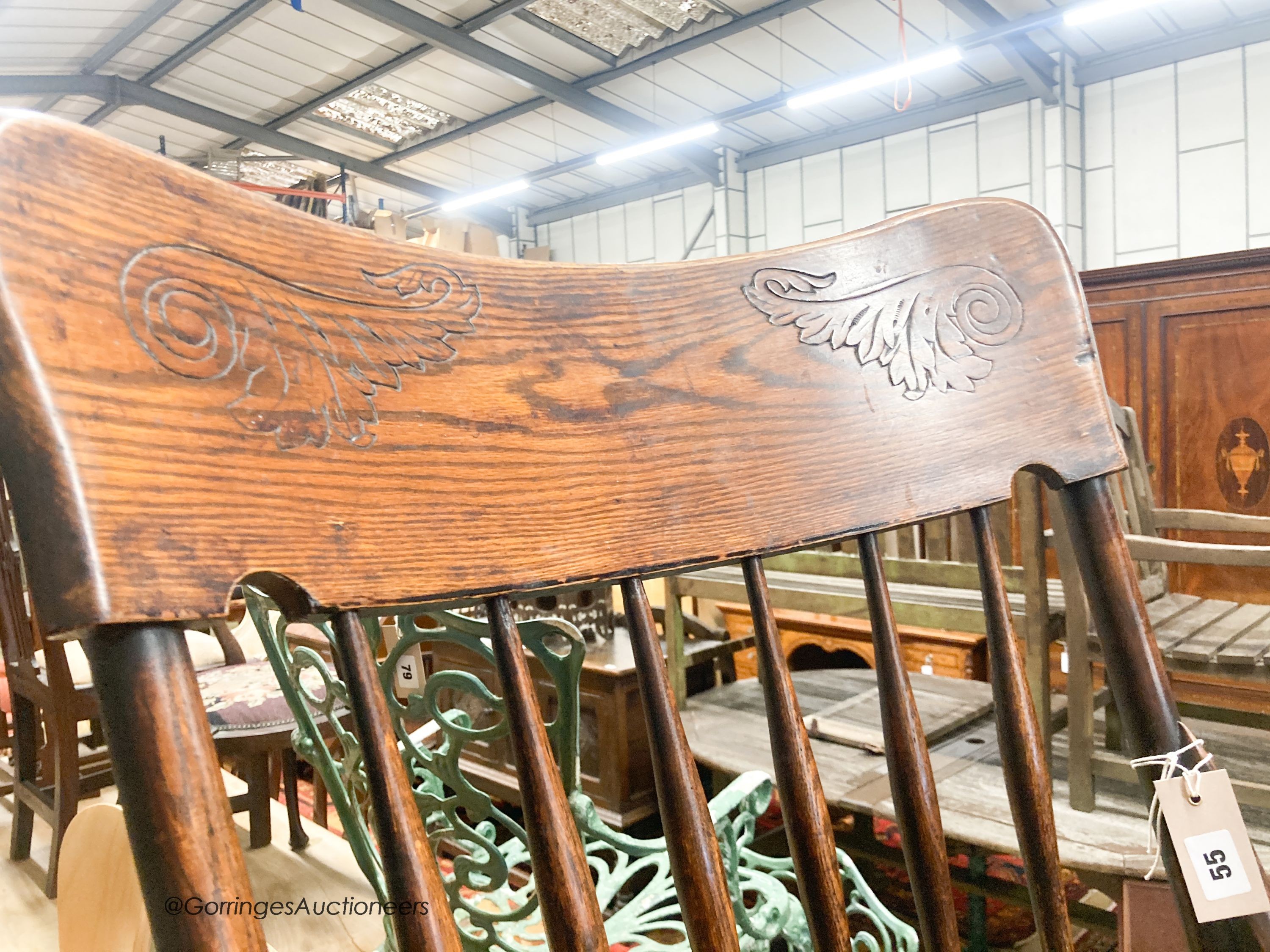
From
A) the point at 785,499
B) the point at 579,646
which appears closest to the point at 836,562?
the point at 579,646

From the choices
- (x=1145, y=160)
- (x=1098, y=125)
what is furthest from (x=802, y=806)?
(x=1098, y=125)

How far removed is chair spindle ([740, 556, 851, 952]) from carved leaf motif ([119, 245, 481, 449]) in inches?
7.3

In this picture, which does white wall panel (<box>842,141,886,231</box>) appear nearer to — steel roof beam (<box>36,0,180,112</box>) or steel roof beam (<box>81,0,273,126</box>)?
steel roof beam (<box>81,0,273,126</box>)

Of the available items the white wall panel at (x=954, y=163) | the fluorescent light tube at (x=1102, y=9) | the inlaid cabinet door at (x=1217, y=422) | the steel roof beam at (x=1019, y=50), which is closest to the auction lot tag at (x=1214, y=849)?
the inlaid cabinet door at (x=1217, y=422)

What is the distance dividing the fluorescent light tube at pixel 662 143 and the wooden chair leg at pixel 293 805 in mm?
3805

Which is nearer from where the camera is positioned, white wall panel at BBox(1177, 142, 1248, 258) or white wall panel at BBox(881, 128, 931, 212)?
white wall panel at BBox(1177, 142, 1248, 258)

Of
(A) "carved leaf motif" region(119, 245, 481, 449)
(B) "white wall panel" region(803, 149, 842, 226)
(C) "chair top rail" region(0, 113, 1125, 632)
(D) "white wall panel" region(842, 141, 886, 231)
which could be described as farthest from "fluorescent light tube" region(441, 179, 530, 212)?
(A) "carved leaf motif" region(119, 245, 481, 449)

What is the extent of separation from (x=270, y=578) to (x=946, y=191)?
5148mm

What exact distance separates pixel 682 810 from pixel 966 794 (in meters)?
1.62

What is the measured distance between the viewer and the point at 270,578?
0.31 meters

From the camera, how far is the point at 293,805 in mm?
1979

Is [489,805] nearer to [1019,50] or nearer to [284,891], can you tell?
[284,891]

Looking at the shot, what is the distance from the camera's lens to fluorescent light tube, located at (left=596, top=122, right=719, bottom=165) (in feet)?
15.7

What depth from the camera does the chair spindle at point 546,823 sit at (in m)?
0.35
